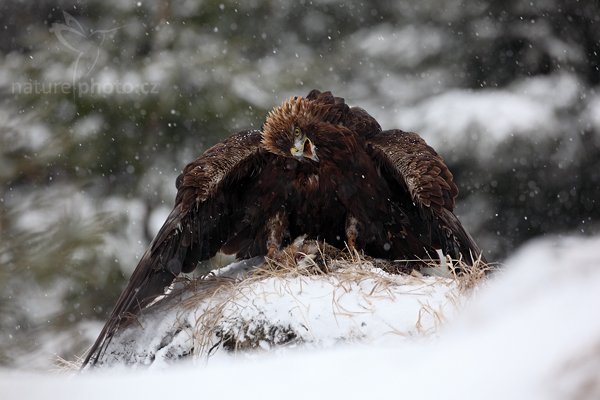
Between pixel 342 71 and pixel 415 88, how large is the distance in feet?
2.07

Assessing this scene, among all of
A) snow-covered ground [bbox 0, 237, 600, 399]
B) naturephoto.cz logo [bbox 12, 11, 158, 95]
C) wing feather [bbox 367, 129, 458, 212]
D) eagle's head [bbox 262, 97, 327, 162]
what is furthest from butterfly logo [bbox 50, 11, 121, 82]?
snow-covered ground [bbox 0, 237, 600, 399]

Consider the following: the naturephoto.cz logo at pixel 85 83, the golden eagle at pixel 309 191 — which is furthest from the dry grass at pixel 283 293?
the naturephoto.cz logo at pixel 85 83

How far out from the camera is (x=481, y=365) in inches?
43.3

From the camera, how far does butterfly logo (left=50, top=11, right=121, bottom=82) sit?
6.58 m

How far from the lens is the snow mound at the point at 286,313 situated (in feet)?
8.01

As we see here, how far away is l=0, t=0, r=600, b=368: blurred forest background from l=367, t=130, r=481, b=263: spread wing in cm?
281

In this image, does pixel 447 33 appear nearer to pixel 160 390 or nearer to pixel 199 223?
pixel 199 223

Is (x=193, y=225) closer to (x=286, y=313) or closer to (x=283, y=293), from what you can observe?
(x=283, y=293)

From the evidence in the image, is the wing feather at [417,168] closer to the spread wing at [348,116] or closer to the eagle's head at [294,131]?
the spread wing at [348,116]

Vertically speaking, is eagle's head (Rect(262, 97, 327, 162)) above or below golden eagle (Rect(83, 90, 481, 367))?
above

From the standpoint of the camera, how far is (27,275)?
5.77 metres

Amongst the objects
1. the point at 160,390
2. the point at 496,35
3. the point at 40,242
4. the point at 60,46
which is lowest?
the point at 160,390

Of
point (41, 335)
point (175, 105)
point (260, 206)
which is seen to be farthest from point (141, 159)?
point (260, 206)

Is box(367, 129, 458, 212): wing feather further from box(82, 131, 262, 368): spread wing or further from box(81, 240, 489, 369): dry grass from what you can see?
box(82, 131, 262, 368): spread wing
